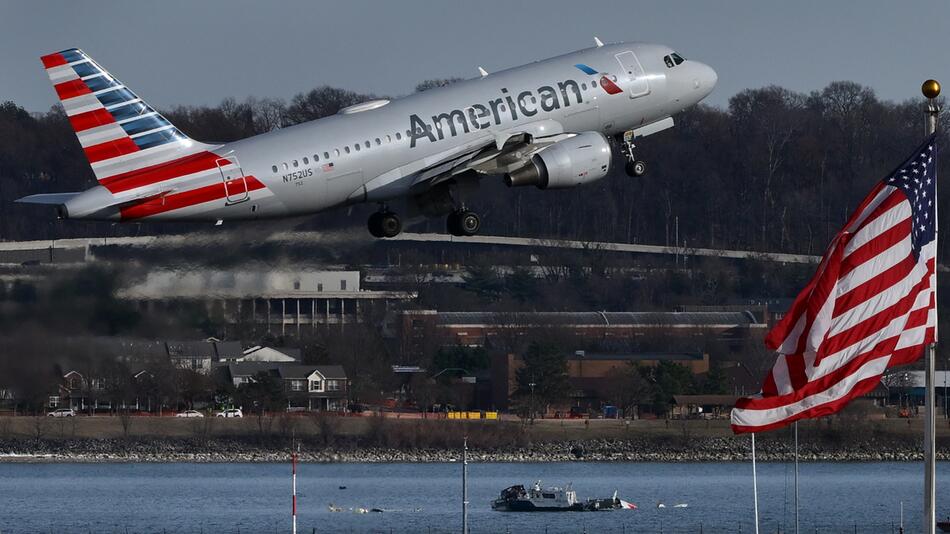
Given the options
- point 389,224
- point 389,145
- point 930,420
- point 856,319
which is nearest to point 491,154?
point 389,145

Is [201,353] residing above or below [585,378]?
above

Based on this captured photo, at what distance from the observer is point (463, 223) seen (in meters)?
67.9

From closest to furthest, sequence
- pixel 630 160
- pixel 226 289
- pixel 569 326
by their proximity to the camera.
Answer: pixel 226 289
pixel 630 160
pixel 569 326

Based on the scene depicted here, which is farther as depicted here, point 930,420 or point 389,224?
point 389,224

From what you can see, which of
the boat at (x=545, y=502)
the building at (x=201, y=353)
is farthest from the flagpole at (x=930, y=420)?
the boat at (x=545, y=502)

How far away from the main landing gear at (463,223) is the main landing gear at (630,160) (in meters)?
6.29

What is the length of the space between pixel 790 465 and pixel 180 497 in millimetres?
52683

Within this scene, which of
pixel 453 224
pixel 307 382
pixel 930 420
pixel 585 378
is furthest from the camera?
pixel 585 378

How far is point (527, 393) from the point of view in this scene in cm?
16200

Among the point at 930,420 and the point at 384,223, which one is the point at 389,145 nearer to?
the point at 384,223

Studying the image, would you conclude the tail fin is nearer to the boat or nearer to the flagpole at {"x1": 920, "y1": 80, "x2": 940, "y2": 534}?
the flagpole at {"x1": 920, "y1": 80, "x2": 940, "y2": 534}

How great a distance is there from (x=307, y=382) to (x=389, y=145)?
91825 millimetres

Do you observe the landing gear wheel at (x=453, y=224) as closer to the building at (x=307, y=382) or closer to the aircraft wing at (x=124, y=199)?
the aircraft wing at (x=124, y=199)

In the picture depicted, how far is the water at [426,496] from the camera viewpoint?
13038 centimetres
